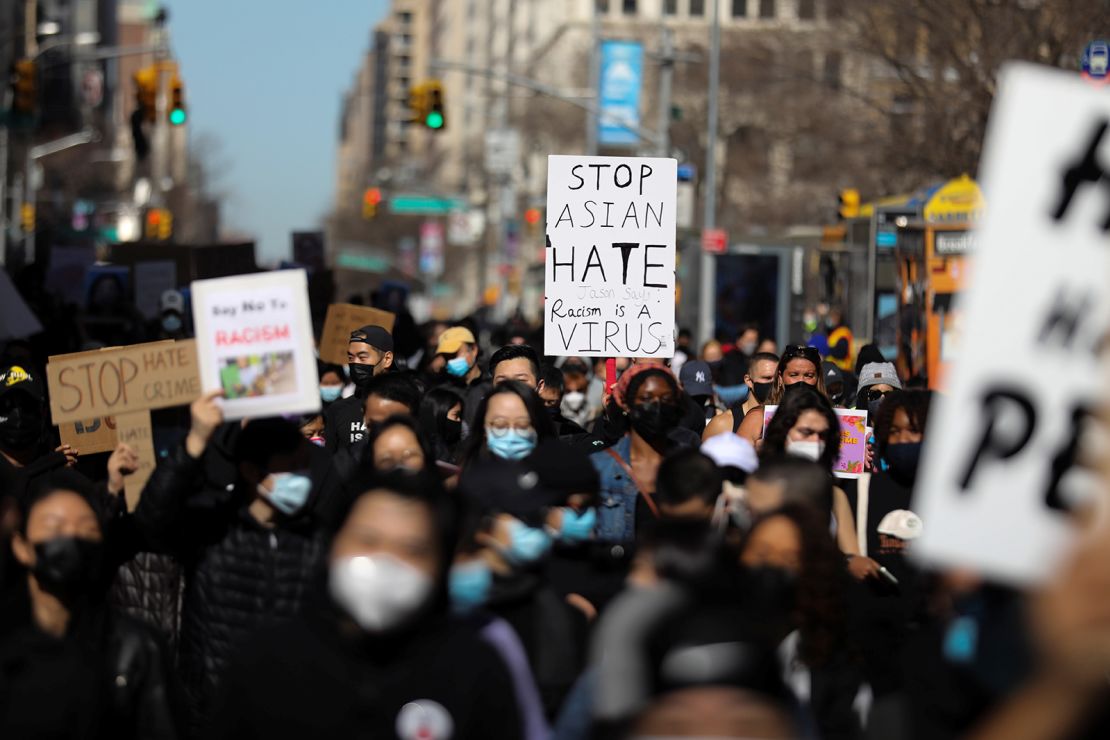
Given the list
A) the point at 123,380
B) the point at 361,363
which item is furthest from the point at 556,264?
the point at 123,380

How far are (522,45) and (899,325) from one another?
95859mm

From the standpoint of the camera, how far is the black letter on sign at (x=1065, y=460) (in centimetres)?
434

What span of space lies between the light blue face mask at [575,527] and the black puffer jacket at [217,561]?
0.75 metres

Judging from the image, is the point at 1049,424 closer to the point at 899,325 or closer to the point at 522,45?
the point at 899,325

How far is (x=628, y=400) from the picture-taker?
742 centimetres

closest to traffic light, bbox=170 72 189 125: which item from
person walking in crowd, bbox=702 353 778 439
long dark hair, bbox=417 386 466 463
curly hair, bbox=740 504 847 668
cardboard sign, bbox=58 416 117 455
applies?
person walking in crowd, bbox=702 353 778 439

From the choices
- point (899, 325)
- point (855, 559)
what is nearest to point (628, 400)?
point (855, 559)

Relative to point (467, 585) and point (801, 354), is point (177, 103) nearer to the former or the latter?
point (801, 354)

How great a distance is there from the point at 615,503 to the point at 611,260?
4.24m

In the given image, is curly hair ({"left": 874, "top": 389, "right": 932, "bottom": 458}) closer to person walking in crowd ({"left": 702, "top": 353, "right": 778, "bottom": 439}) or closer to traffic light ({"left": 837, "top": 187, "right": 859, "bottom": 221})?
person walking in crowd ({"left": 702, "top": 353, "right": 778, "bottom": 439})

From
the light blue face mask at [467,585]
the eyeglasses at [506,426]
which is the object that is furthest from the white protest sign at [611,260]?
the light blue face mask at [467,585]

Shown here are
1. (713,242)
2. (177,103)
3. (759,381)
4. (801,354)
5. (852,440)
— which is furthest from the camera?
(713,242)

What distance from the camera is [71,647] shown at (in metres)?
5.02

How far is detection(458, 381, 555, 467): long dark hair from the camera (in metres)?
6.88
